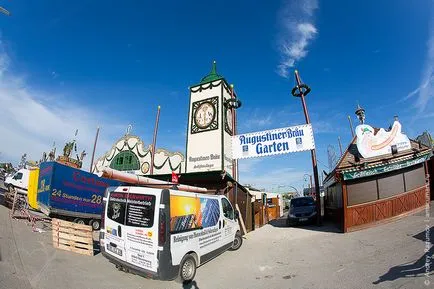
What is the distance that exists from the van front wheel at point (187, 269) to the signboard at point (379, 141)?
9954 mm

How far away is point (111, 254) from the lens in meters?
6.45

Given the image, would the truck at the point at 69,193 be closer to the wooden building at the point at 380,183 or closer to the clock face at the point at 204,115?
the clock face at the point at 204,115

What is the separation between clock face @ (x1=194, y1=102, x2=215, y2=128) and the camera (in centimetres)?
2043

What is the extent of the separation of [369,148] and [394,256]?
6.45 m

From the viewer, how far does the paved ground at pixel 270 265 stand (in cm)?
591

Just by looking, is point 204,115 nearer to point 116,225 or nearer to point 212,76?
point 212,76

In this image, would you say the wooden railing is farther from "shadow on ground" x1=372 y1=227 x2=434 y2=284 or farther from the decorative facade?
the decorative facade

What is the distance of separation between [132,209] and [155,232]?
94 centimetres

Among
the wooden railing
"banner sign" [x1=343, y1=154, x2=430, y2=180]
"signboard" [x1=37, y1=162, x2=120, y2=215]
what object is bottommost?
the wooden railing

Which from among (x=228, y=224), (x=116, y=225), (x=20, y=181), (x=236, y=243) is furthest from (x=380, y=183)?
(x=20, y=181)

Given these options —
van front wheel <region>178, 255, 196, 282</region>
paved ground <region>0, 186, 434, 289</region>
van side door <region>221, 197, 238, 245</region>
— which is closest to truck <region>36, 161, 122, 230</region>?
paved ground <region>0, 186, 434, 289</region>

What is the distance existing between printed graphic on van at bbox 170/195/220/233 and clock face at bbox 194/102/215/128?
1251cm

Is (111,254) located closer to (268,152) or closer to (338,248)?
(338,248)

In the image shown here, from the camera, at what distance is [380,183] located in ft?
40.5
